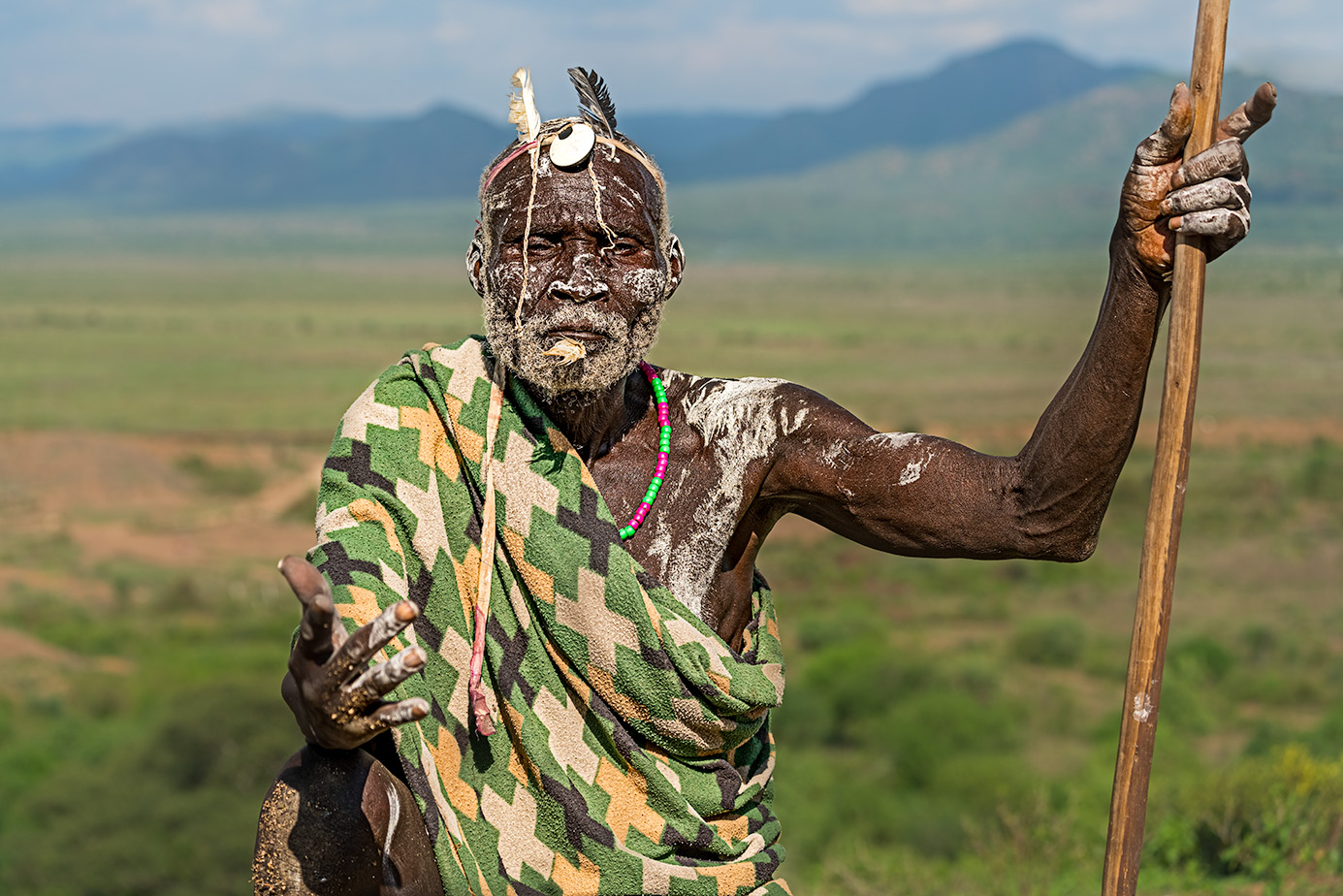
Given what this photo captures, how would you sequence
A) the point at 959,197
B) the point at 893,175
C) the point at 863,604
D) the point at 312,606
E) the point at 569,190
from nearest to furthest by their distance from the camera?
1. the point at 312,606
2. the point at 569,190
3. the point at 863,604
4. the point at 959,197
5. the point at 893,175

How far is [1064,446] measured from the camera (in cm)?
288

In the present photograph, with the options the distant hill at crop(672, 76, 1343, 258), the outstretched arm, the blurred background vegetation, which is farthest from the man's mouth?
the distant hill at crop(672, 76, 1343, 258)

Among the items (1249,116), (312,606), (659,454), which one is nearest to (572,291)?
(659,454)

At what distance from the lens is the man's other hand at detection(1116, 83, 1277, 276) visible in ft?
8.52

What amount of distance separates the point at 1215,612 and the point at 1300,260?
5754 centimetres

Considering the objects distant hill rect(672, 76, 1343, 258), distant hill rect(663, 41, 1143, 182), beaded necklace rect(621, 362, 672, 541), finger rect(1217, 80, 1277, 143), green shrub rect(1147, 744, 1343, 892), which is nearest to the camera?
finger rect(1217, 80, 1277, 143)

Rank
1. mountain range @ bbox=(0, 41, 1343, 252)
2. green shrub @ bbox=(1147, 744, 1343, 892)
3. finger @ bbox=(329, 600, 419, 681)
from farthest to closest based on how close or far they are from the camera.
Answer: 1. mountain range @ bbox=(0, 41, 1343, 252)
2. green shrub @ bbox=(1147, 744, 1343, 892)
3. finger @ bbox=(329, 600, 419, 681)

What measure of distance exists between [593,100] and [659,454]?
807 mm

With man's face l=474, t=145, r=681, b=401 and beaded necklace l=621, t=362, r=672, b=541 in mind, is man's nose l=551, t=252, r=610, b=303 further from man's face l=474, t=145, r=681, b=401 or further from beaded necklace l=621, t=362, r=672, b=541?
beaded necklace l=621, t=362, r=672, b=541

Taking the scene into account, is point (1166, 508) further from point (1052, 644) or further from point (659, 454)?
point (1052, 644)

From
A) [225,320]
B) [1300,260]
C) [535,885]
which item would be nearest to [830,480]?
[535,885]

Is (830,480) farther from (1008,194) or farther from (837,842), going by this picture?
(1008,194)

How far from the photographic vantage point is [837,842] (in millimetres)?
14633

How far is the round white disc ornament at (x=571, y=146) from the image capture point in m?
3.13
